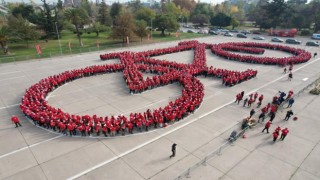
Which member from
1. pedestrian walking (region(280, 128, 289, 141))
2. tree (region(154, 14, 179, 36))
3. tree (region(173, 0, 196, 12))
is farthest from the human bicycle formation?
tree (region(173, 0, 196, 12))

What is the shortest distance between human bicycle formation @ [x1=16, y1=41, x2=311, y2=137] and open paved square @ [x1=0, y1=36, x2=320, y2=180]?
2.01ft

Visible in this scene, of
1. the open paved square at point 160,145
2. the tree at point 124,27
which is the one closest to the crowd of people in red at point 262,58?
the open paved square at point 160,145

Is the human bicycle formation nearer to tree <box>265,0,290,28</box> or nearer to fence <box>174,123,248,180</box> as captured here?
fence <box>174,123,248,180</box>

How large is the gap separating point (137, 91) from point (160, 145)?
8716 mm

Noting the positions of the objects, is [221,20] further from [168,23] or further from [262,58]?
[262,58]

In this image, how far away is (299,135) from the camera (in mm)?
14906

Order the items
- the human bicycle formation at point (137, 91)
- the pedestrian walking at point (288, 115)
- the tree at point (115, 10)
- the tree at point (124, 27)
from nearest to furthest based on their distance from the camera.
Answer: the human bicycle formation at point (137, 91) → the pedestrian walking at point (288, 115) → the tree at point (124, 27) → the tree at point (115, 10)

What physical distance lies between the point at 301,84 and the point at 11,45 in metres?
56.4

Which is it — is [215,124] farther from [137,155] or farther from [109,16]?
[109,16]

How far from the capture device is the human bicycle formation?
1473cm

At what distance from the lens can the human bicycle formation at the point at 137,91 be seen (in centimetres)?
1473

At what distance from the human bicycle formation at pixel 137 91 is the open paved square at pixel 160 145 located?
612 millimetres

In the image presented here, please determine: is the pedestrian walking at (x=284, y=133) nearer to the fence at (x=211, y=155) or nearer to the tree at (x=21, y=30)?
the fence at (x=211, y=155)

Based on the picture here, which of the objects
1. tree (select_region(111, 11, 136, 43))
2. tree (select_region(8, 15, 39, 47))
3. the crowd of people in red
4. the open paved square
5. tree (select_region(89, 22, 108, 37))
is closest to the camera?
the open paved square
